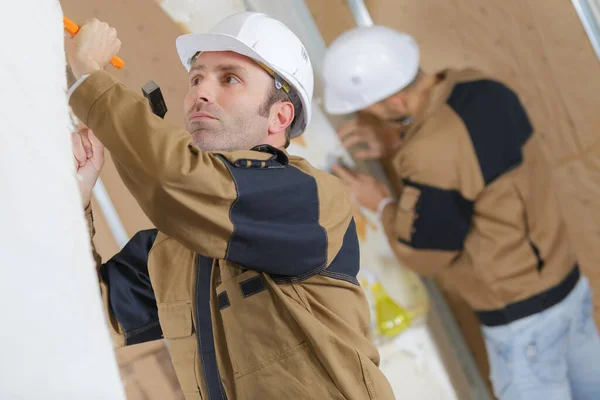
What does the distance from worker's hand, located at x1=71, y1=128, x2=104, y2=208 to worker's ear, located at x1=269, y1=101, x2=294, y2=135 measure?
0.94 feet

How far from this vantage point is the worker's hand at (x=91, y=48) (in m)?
0.80

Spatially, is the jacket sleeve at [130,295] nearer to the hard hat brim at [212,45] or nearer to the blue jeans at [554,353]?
the hard hat brim at [212,45]

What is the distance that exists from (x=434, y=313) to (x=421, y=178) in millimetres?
572

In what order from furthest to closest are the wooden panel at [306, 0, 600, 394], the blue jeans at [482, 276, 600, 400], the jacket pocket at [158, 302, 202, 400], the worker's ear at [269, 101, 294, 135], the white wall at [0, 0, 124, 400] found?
the wooden panel at [306, 0, 600, 394]
the blue jeans at [482, 276, 600, 400]
the worker's ear at [269, 101, 294, 135]
the jacket pocket at [158, 302, 202, 400]
the white wall at [0, 0, 124, 400]

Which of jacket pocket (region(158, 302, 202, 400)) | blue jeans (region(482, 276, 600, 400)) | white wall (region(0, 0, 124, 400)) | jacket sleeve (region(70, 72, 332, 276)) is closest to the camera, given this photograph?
white wall (region(0, 0, 124, 400))

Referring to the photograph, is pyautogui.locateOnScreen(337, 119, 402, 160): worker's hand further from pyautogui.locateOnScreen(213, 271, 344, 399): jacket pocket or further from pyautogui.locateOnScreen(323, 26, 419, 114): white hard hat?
pyautogui.locateOnScreen(213, 271, 344, 399): jacket pocket

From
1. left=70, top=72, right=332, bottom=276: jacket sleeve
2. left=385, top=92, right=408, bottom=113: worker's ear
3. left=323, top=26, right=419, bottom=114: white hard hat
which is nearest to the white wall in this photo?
left=70, top=72, right=332, bottom=276: jacket sleeve

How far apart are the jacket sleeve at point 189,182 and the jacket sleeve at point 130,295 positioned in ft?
0.66

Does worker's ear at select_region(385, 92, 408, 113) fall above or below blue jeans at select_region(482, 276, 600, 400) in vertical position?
above

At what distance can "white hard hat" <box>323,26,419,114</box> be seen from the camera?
1.83 metres

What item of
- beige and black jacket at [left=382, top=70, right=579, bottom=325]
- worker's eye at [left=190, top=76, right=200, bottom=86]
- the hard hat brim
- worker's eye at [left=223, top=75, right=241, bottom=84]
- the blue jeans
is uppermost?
the hard hat brim

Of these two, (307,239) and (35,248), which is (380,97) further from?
(35,248)

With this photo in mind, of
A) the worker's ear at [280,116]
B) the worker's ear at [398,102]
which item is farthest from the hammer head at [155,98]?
the worker's ear at [398,102]

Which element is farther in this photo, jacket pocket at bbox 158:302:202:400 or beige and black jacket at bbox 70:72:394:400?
jacket pocket at bbox 158:302:202:400
